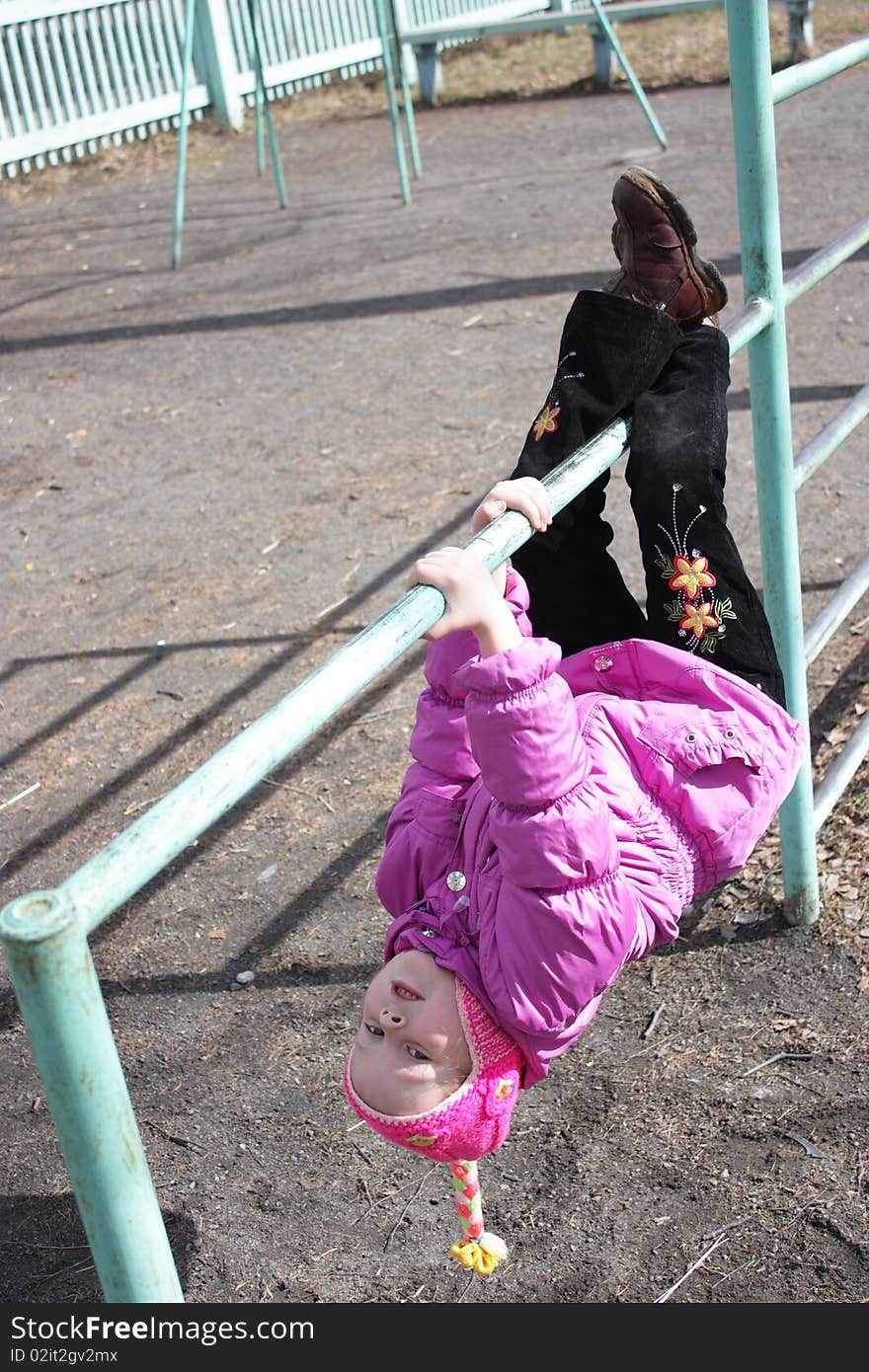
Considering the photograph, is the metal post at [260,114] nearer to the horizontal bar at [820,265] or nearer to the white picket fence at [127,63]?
the white picket fence at [127,63]

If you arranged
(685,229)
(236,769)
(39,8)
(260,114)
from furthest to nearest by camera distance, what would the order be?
(39,8)
(260,114)
(685,229)
(236,769)

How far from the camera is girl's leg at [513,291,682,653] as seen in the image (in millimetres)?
1951

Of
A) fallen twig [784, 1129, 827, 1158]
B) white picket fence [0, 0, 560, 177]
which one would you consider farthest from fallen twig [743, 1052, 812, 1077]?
white picket fence [0, 0, 560, 177]

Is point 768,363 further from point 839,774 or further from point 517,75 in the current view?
point 517,75

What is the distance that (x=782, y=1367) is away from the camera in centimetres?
202

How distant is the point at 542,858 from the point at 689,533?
580mm

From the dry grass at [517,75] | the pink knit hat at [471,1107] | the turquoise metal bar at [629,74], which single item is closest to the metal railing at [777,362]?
the pink knit hat at [471,1107]

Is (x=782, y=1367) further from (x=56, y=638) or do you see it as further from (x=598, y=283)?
(x=598, y=283)

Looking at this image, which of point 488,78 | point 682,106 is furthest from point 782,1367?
point 488,78

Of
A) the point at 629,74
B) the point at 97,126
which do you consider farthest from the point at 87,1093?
the point at 97,126

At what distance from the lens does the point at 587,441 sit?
199 centimetres

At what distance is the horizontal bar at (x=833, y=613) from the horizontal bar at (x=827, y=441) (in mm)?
285

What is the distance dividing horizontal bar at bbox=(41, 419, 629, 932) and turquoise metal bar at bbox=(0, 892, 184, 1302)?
0.03m

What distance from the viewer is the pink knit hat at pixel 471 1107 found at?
1591 mm
